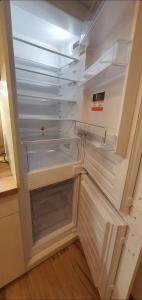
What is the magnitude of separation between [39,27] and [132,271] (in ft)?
4.78

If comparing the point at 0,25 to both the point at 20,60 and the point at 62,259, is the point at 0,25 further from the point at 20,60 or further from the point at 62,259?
the point at 62,259

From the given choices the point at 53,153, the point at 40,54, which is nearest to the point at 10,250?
the point at 53,153

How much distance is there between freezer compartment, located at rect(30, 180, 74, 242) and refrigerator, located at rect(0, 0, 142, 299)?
0.4 inches

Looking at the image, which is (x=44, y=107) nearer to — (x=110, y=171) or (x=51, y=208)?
(x=110, y=171)

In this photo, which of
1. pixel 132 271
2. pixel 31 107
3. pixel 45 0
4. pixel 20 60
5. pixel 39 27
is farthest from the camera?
pixel 31 107

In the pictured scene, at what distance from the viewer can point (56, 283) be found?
106cm

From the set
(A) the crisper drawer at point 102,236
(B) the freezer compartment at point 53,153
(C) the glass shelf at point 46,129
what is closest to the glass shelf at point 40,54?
(C) the glass shelf at point 46,129

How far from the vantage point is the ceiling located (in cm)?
48

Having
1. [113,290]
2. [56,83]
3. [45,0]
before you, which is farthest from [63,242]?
[45,0]

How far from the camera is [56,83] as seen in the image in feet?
4.17

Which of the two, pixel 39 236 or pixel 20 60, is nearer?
pixel 20 60

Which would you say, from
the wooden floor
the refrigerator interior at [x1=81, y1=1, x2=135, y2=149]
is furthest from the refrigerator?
the wooden floor

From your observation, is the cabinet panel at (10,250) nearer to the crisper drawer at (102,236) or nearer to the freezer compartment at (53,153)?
the freezer compartment at (53,153)

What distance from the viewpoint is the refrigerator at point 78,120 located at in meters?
0.55
